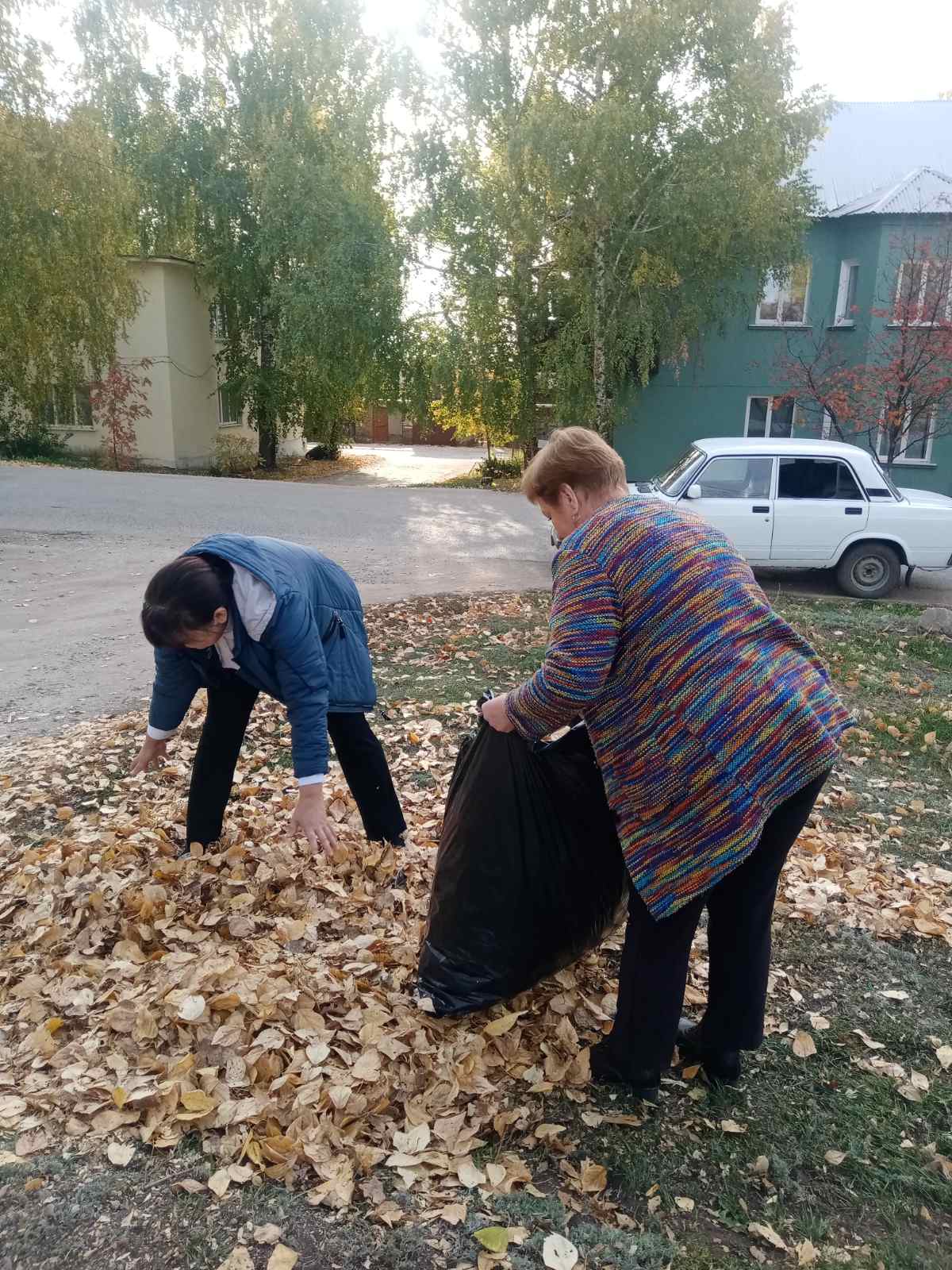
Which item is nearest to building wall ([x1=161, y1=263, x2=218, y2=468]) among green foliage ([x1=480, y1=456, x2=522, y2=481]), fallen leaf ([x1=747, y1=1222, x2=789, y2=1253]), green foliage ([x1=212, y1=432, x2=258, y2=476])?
green foliage ([x1=212, y1=432, x2=258, y2=476])

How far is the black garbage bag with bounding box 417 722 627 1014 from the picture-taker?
8.22ft

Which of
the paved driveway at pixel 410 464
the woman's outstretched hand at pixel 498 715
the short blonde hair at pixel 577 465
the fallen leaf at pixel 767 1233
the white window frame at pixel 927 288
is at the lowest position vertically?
the fallen leaf at pixel 767 1233

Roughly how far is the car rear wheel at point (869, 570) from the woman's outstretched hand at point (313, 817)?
27.0 ft

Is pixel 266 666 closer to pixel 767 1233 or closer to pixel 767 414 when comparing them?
pixel 767 1233

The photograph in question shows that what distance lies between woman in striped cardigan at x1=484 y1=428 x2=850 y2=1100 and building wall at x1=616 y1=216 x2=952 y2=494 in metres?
17.9

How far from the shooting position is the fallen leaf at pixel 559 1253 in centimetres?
202

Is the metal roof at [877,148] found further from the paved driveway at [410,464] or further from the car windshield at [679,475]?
the car windshield at [679,475]

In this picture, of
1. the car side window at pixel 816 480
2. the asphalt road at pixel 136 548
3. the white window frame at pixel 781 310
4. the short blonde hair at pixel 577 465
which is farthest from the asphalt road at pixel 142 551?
the white window frame at pixel 781 310

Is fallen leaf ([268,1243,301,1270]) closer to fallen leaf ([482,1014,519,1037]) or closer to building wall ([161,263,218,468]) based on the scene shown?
fallen leaf ([482,1014,519,1037])

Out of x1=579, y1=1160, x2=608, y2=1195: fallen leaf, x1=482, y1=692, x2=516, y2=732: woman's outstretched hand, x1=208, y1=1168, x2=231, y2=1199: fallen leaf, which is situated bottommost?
x1=579, y1=1160, x2=608, y2=1195: fallen leaf

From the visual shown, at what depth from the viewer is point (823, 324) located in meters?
20.2

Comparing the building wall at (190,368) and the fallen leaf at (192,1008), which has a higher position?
the building wall at (190,368)

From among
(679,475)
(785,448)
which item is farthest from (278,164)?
(785,448)

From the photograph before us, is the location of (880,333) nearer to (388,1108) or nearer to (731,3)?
(731,3)
